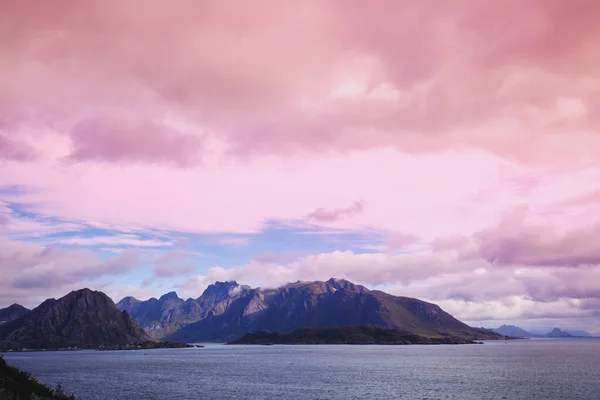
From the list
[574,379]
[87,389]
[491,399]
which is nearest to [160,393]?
[87,389]

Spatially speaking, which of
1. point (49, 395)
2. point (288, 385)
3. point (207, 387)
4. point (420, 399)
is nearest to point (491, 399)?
point (420, 399)

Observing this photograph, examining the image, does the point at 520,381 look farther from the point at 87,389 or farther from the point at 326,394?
the point at 87,389

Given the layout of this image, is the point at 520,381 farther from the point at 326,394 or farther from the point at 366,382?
the point at 326,394

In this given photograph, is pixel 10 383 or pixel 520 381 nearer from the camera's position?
pixel 10 383

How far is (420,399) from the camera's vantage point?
400ft

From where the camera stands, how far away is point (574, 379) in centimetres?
17012

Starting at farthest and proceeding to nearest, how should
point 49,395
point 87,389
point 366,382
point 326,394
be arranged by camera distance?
point 366,382
point 87,389
point 326,394
point 49,395

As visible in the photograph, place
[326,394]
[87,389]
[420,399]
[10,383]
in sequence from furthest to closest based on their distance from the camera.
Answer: [87,389], [326,394], [420,399], [10,383]

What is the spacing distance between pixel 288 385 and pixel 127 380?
6217cm

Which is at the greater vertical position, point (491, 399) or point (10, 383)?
point (10, 383)

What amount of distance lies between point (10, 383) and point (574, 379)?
6930 inches

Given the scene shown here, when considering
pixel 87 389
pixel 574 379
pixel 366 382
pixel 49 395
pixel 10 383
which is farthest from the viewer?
pixel 574 379

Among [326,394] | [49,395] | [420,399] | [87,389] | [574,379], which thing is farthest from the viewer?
[574,379]

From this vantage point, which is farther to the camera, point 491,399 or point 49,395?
point 491,399
